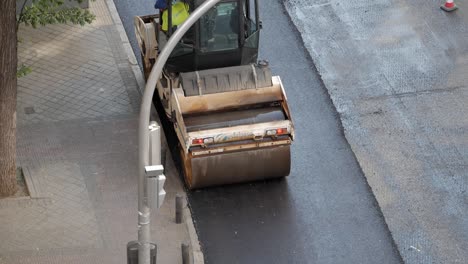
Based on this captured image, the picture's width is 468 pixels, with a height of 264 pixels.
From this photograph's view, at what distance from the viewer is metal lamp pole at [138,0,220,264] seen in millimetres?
11508

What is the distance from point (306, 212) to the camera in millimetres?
17125

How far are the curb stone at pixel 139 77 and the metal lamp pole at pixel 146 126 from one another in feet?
12.0

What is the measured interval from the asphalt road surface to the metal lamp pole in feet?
12.7

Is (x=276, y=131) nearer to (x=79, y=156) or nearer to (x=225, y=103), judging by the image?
(x=225, y=103)

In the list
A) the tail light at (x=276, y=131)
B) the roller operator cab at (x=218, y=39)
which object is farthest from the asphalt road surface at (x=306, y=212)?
the roller operator cab at (x=218, y=39)

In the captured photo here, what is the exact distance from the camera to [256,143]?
1706 centimetres

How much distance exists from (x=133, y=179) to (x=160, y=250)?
181cm

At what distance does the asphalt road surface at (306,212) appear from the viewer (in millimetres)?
16344

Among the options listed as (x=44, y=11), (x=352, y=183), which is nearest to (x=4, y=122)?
(x=44, y=11)

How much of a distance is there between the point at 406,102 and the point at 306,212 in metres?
3.66

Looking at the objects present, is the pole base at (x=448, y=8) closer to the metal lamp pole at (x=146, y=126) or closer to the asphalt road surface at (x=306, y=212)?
the asphalt road surface at (x=306, y=212)

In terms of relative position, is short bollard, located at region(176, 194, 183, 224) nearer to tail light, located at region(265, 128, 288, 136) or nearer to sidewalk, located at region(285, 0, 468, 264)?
tail light, located at region(265, 128, 288, 136)

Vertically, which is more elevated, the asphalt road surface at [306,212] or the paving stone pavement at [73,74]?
the paving stone pavement at [73,74]

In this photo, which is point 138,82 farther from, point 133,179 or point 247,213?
point 247,213
